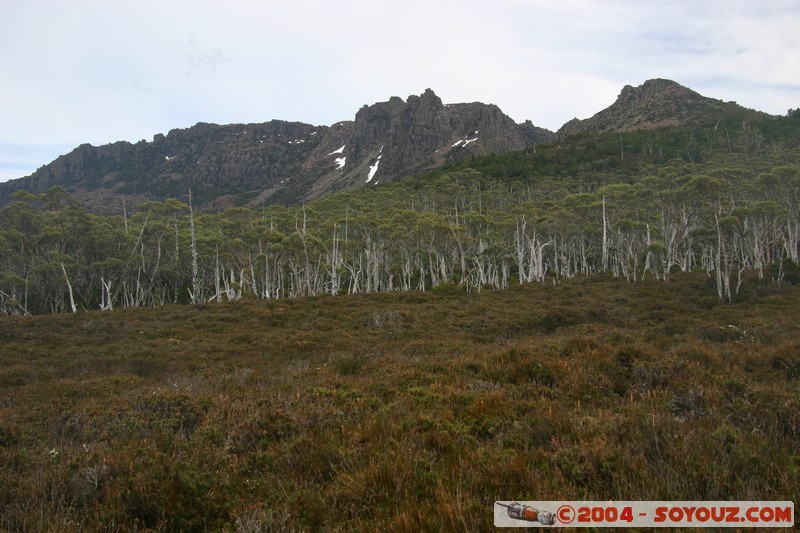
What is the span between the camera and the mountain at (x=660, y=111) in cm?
11731

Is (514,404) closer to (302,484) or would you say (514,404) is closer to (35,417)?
(302,484)

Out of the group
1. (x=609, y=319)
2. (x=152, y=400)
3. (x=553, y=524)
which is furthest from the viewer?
(x=609, y=319)

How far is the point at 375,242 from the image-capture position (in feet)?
169

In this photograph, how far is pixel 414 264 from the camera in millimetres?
58562

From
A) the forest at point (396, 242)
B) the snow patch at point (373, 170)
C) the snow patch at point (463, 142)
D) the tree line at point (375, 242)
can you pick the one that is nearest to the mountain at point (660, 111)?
the snow patch at point (463, 142)

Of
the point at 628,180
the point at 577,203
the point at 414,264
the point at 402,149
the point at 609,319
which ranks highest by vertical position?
the point at 402,149

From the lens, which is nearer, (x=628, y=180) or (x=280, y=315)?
(x=280, y=315)

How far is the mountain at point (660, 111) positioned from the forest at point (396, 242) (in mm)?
67368

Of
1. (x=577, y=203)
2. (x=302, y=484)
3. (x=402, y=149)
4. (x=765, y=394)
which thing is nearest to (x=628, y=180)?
(x=577, y=203)

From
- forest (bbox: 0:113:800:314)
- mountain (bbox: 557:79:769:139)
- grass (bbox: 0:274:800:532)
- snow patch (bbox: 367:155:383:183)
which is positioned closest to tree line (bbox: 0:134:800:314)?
forest (bbox: 0:113:800:314)

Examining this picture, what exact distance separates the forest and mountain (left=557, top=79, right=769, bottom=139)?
221ft

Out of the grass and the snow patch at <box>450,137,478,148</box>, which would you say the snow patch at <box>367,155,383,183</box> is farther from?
the grass

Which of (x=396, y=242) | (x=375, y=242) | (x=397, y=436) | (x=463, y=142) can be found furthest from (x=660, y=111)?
(x=397, y=436)

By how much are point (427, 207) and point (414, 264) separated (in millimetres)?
16110
